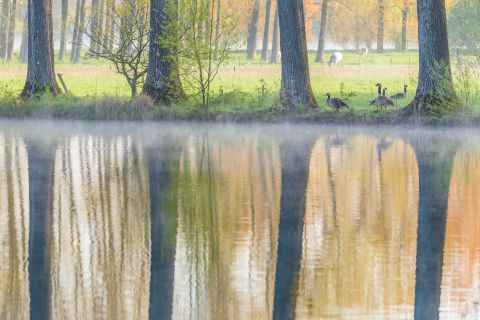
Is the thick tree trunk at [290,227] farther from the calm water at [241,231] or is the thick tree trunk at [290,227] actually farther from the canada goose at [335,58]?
the canada goose at [335,58]

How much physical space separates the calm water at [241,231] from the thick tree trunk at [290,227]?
0.03 meters

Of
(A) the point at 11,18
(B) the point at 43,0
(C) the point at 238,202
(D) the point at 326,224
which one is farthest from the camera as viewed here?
(A) the point at 11,18

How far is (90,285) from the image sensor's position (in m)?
10.6

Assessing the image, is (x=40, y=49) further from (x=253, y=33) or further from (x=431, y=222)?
(x=253, y=33)

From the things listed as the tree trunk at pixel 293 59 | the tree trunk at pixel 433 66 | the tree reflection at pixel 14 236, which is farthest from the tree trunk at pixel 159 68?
the tree reflection at pixel 14 236

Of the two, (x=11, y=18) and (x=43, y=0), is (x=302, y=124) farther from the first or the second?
(x=11, y=18)

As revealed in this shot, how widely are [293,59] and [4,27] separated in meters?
61.3

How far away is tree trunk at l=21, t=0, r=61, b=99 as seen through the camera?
3481 cm

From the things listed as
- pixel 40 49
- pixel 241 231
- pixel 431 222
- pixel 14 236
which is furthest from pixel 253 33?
pixel 14 236

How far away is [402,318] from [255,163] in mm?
12240

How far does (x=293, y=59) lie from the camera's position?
103 feet

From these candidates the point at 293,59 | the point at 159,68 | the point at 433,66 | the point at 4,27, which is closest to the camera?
the point at 433,66

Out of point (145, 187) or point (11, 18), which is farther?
point (11, 18)

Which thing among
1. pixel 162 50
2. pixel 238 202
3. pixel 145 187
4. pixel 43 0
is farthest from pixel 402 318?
pixel 43 0
